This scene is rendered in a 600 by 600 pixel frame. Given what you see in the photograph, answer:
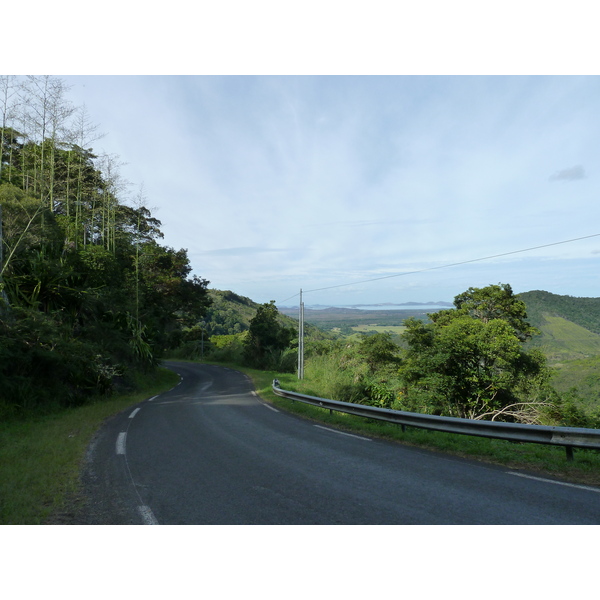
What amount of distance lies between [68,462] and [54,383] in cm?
776

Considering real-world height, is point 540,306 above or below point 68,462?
above

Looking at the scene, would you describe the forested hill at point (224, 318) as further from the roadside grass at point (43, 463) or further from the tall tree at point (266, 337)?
the roadside grass at point (43, 463)

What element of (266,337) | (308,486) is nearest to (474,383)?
(308,486)

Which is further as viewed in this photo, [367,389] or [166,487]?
[367,389]

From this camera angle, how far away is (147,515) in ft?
13.3

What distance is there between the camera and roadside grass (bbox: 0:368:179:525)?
427 centimetres

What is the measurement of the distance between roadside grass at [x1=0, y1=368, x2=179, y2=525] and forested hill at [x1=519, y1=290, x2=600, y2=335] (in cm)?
4924

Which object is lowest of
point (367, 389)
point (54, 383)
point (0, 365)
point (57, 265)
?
point (367, 389)

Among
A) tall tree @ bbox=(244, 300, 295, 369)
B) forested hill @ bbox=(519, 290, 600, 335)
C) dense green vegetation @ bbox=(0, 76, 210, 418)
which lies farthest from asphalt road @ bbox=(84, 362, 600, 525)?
forested hill @ bbox=(519, 290, 600, 335)

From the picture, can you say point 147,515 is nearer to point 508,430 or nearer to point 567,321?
point 508,430

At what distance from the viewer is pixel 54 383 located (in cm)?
1266

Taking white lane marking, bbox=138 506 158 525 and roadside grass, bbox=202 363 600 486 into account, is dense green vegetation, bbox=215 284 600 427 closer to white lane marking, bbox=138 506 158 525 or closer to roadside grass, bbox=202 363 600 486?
roadside grass, bbox=202 363 600 486

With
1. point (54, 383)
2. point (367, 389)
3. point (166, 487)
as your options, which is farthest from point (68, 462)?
point (367, 389)

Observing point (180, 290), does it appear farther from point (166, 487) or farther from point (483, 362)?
point (166, 487)
